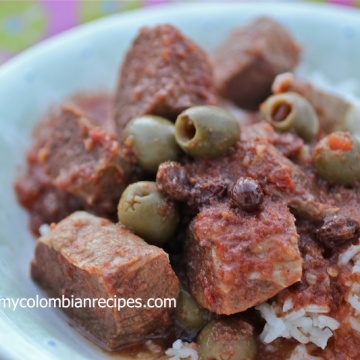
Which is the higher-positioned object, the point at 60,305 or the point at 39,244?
the point at 39,244

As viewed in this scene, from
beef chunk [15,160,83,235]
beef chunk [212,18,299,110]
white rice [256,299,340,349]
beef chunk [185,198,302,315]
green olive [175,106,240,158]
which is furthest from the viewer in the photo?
beef chunk [212,18,299,110]

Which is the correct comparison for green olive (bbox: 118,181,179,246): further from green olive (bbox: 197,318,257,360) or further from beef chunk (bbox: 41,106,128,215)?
green olive (bbox: 197,318,257,360)

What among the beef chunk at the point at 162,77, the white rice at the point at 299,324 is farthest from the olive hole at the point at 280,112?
the white rice at the point at 299,324

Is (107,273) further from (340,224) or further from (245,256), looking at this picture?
(340,224)

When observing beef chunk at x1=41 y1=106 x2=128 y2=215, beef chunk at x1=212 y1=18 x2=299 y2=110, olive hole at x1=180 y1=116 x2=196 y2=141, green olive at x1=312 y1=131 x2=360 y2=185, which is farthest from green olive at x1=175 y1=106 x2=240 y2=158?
beef chunk at x1=212 y1=18 x2=299 y2=110

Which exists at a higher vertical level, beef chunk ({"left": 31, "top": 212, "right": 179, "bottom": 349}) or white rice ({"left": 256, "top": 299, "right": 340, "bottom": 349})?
beef chunk ({"left": 31, "top": 212, "right": 179, "bottom": 349})

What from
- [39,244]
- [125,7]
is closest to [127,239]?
[39,244]

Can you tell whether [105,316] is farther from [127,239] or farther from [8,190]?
[8,190]
